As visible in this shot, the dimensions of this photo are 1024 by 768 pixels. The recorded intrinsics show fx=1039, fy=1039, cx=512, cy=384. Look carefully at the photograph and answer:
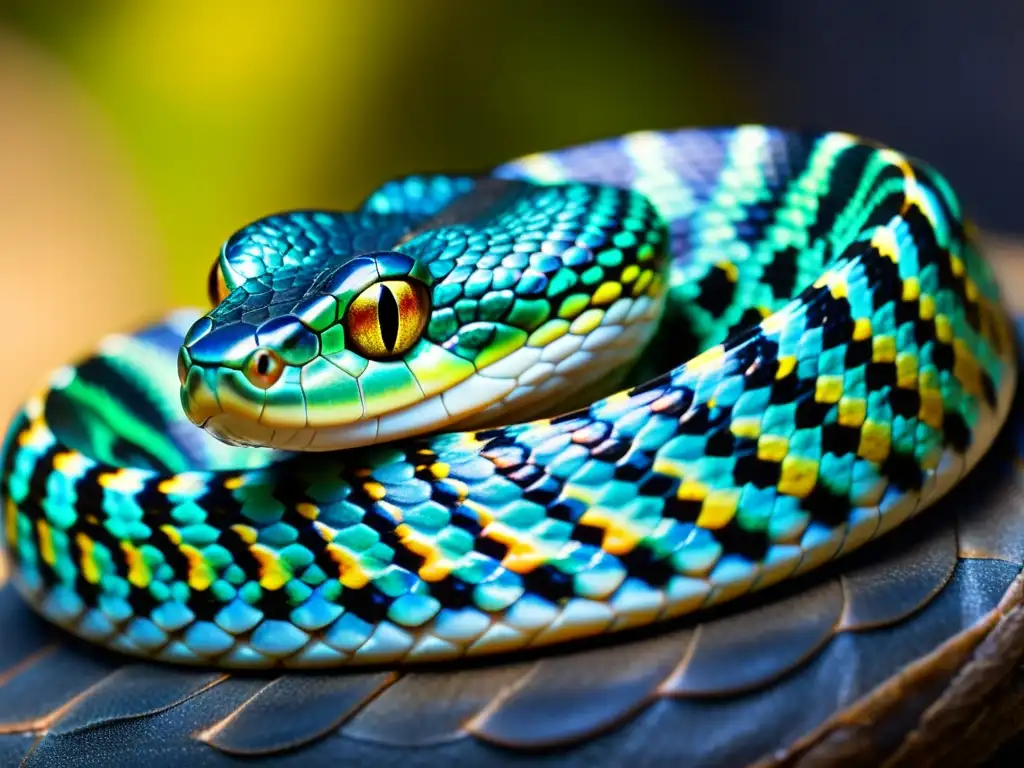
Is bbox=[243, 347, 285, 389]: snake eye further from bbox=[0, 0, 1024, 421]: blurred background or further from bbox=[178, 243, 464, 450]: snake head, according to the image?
bbox=[0, 0, 1024, 421]: blurred background

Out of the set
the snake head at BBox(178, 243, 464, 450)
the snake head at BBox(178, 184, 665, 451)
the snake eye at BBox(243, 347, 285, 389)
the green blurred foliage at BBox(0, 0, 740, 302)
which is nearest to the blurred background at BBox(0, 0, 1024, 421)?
the green blurred foliage at BBox(0, 0, 740, 302)

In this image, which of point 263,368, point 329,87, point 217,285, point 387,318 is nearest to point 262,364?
point 263,368

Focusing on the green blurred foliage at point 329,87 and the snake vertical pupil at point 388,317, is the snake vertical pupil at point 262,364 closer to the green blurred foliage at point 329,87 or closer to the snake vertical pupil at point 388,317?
the snake vertical pupil at point 388,317

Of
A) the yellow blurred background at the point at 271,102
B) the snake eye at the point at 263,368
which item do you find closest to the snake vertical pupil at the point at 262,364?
the snake eye at the point at 263,368

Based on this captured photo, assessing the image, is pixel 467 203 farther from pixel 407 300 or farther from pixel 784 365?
pixel 784 365

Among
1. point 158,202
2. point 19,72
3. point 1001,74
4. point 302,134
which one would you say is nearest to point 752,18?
point 1001,74

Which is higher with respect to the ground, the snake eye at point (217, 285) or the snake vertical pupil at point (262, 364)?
the snake eye at point (217, 285)

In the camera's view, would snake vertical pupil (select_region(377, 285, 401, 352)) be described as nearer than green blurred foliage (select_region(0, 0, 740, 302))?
Yes
